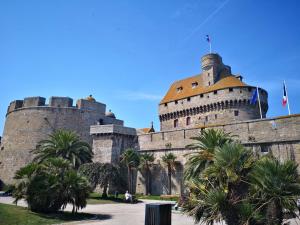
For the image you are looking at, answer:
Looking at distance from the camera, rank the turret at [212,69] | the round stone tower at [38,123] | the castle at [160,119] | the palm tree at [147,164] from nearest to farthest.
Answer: the palm tree at [147,164], the castle at [160,119], the round stone tower at [38,123], the turret at [212,69]

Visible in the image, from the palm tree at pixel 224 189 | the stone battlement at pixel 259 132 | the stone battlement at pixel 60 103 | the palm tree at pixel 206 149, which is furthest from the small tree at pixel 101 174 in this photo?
the palm tree at pixel 224 189

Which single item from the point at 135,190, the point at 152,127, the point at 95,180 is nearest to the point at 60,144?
the point at 95,180

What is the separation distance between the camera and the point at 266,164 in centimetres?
930

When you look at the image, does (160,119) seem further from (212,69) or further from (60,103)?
(60,103)

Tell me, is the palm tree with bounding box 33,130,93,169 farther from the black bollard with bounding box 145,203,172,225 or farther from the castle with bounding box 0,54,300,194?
the black bollard with bounding box 145,203,172,225

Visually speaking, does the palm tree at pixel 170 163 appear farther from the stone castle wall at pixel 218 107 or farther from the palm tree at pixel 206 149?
the stone castle wall at pixel 218 107

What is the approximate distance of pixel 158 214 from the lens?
9203 mm

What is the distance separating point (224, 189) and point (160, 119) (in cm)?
3486

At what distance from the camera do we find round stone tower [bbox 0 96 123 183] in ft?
127

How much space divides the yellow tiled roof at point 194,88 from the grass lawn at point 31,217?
28.0m

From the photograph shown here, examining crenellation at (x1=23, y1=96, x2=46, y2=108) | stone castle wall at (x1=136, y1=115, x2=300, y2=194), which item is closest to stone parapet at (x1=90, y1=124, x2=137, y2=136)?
stone castle wall at (x1=136, y1=115, x2=300, y2=194)

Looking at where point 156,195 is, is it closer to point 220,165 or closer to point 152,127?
point 152,127

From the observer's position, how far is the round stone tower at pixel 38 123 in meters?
38.6

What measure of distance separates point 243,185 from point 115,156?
81.4 ft
